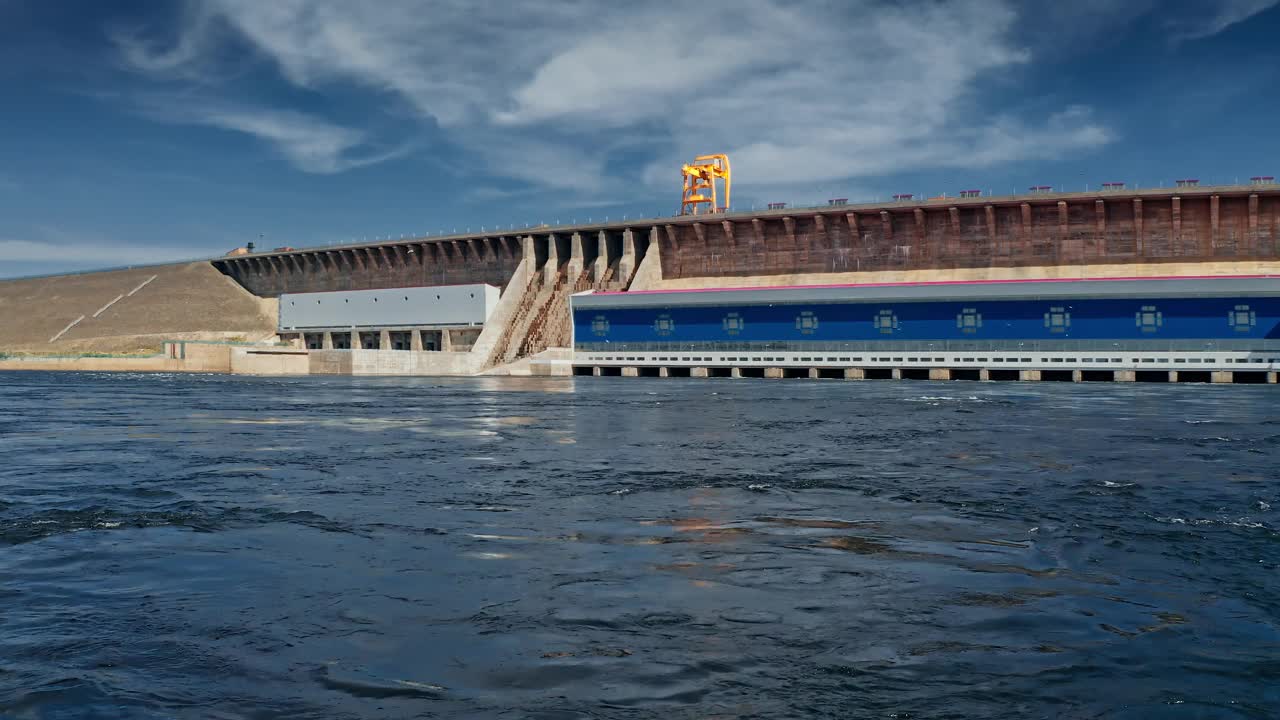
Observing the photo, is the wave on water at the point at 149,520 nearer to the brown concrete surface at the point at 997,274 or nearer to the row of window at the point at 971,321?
the row of window at the point at 971,321

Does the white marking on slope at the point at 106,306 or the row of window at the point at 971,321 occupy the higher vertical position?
the white marking on slope at the point at 106,306

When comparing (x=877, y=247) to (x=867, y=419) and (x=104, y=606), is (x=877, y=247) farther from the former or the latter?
(x=104, y=606)

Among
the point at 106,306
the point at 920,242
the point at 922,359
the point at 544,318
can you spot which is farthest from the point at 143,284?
Result: the point at 922,359

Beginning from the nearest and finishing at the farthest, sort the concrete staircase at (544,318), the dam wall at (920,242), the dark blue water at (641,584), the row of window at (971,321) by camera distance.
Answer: the dark blue water at (641,584)
the row of window at (971,321)
the dam wall at (920,242)
the concrete staircase at (544,318)

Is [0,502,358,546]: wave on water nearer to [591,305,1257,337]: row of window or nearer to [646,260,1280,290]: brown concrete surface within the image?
[591,305,1257,337]: row of window

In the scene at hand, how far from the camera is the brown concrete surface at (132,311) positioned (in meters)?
79.6

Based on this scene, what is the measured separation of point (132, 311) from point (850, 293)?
6624cm

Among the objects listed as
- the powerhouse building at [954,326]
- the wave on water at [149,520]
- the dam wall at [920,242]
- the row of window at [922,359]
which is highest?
the dam wall at [920,242]

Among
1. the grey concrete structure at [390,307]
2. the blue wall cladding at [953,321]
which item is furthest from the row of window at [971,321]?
the grey concrete structure at [390,307]

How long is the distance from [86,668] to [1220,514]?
8.45 metres

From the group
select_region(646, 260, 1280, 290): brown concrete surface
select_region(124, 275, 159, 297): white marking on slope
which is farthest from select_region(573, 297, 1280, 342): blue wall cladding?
select_region(124, 275, 159, 297): white marking on slope

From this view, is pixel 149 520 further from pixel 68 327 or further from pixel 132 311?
pixel 68 327

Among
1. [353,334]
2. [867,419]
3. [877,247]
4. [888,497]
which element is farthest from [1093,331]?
[353,334]

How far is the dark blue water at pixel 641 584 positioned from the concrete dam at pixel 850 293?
112ft
